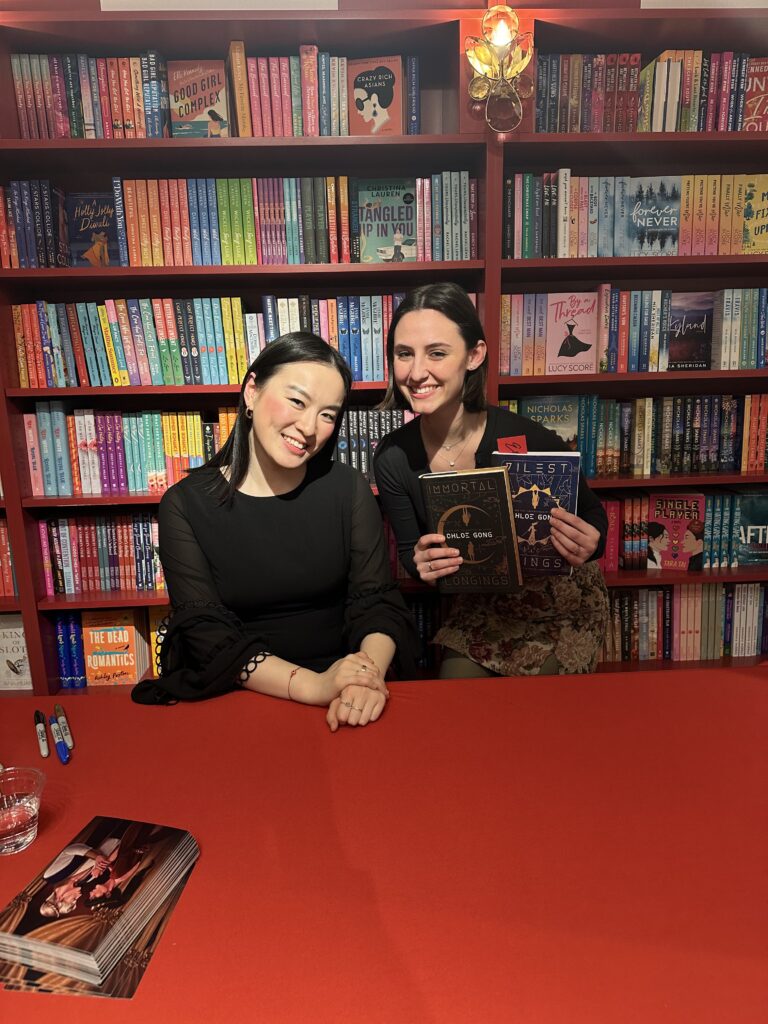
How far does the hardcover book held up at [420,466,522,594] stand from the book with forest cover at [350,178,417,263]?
100 centimetres

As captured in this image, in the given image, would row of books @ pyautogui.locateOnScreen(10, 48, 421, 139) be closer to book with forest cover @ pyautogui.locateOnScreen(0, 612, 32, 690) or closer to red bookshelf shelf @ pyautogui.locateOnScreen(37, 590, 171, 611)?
red bookshelf shelf @ pyautogui.locateOnScreen(37, 590, 171, 611)

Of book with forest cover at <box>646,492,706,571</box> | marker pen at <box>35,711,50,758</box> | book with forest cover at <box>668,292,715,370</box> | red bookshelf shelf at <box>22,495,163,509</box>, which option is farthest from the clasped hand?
book with forest cover at <box>668,292,715,370</box>

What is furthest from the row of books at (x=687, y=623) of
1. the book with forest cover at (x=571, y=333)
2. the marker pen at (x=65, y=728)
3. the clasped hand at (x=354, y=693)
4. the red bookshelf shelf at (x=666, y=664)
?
the marker pen at (x=65, y=728)

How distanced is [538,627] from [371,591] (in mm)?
529

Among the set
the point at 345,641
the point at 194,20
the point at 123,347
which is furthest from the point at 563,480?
the point at 194,20

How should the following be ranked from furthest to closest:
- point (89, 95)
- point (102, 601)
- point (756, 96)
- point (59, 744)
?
point (102, 601)
point (756, 96)
point (89, 95)
point (59, 744)

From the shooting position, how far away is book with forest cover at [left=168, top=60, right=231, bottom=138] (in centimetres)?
203

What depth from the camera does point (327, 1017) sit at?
0.56 meters

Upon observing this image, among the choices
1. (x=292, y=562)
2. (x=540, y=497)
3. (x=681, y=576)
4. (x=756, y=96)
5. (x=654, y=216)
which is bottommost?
(x=681, y=576)

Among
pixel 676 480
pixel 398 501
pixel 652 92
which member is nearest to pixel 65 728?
pixel 398 501

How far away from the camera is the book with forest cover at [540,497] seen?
149 cm

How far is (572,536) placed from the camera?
5.10ft

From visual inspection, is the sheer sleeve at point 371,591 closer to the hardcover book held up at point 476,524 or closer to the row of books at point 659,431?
the hardcover book held up at point 476,524

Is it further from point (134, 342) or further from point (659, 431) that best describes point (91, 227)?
point (659, 431)
